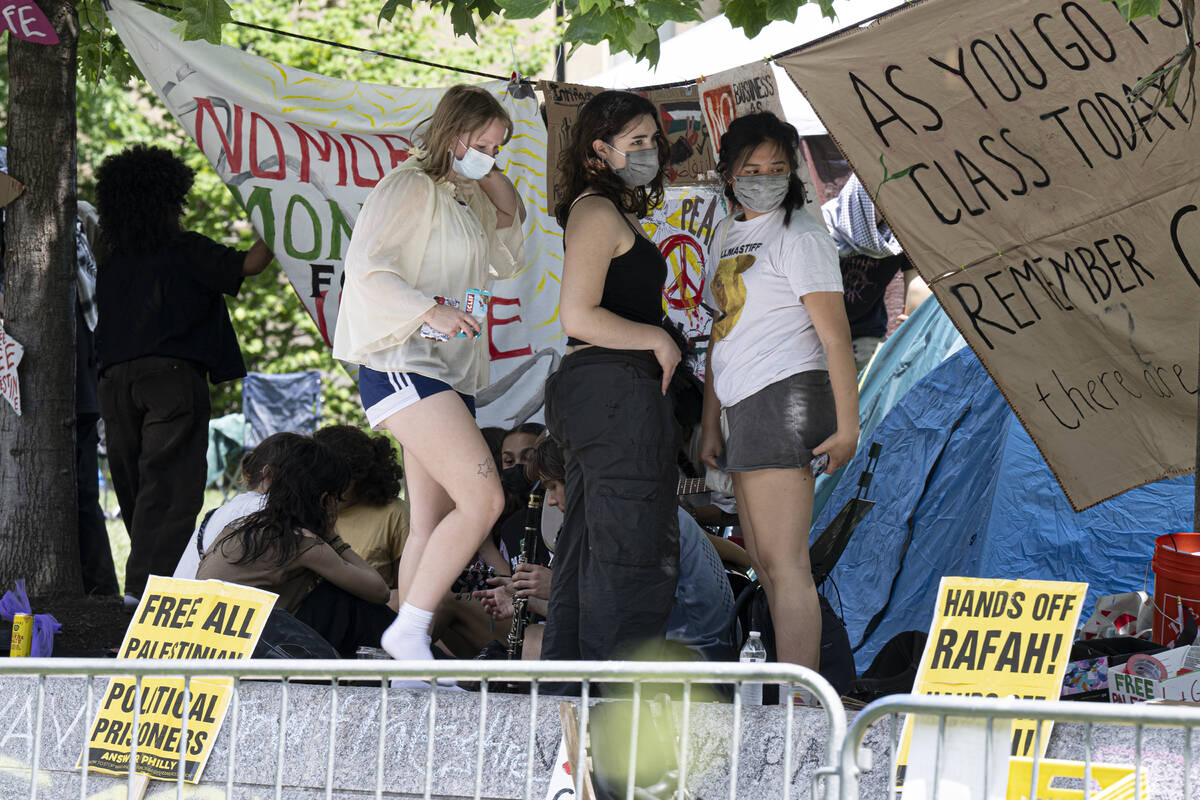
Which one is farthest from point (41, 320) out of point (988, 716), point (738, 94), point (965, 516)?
point (988, 716)

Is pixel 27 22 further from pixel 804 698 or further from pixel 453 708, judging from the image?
pixel 804 698

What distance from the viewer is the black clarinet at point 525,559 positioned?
4.25 m

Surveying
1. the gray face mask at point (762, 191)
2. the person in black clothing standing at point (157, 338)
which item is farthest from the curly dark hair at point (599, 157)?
the person in black clothing standing at point (157, 338)

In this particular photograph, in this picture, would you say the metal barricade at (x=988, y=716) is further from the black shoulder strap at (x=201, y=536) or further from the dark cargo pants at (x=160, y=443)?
the dark cargo pants at (x=160, y=443)

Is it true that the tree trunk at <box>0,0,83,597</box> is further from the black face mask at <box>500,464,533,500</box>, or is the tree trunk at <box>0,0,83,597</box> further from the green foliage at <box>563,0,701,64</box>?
the green foliage at <box>563,0,701,64</box>

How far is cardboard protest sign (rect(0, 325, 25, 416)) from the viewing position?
18.2ft

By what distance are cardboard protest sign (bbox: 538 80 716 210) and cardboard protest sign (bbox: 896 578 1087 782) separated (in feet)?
10.9

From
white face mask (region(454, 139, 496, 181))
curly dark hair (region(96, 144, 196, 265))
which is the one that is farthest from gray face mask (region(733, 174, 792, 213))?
curly dark hair (region(96, 144, 196, 265))

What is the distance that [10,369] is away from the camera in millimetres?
5562

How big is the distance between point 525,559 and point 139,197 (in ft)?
7.71

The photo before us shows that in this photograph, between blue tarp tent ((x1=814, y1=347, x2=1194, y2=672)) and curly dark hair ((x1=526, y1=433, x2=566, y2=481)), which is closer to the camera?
curly dark hair ((x1=526, y1=433, x2=566, y2=481))

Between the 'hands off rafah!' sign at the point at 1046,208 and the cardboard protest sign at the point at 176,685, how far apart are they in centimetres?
234

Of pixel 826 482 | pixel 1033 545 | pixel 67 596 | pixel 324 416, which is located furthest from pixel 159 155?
pixel 324 416

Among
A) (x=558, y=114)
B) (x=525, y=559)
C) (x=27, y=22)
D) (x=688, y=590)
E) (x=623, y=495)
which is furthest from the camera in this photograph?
(x=558, y=114)
